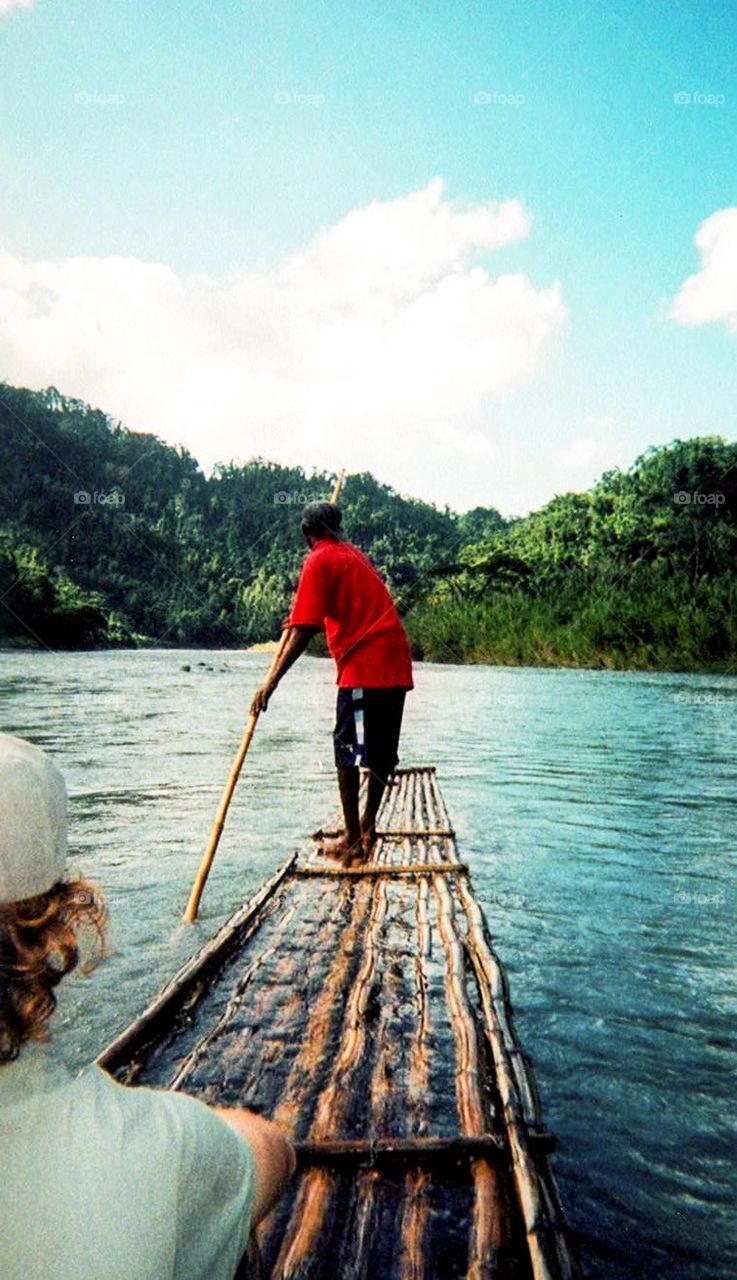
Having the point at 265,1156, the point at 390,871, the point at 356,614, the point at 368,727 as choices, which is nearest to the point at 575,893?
the point at 390,871

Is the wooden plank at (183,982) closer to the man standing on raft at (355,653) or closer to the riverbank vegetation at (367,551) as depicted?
the man standing on raft at (355,653)

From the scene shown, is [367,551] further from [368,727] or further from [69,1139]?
[69,1139]

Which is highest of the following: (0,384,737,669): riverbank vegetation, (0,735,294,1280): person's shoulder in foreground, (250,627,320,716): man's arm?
(0,384,737,669): riverbank vegetation

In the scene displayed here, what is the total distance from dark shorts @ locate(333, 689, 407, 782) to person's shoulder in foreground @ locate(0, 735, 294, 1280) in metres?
3.38

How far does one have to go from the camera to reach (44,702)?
14664mm

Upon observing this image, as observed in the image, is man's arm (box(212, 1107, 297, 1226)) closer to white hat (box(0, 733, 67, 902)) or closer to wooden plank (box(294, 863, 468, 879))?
→ white hat (box(0, 733, 67, 902))

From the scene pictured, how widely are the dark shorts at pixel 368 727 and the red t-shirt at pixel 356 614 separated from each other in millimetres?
60

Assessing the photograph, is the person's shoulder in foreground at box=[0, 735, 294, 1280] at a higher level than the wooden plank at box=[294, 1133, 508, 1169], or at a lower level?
higher

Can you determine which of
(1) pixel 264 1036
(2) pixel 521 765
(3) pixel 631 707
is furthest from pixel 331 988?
(3) pixel 631 707

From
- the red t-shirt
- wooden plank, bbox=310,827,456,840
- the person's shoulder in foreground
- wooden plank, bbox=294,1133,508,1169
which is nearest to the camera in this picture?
the person's shoulder in foreground

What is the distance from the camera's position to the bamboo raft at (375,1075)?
1561 mm

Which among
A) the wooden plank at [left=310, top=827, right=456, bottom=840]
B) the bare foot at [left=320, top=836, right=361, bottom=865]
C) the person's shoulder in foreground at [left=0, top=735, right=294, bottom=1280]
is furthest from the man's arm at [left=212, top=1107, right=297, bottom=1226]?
the wooden plank at [left=310, top=827, right=456, bottom=840]

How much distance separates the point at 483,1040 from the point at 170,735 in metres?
9.21

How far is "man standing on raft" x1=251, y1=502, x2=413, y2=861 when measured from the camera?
433 cm
